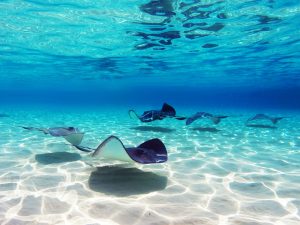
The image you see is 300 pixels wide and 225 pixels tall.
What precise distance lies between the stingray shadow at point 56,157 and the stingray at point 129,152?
2.90m

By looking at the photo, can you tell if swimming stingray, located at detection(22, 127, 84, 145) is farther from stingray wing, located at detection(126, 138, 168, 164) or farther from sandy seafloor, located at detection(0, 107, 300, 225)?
stingray wing, located at detection(126, 138, 168, 164)

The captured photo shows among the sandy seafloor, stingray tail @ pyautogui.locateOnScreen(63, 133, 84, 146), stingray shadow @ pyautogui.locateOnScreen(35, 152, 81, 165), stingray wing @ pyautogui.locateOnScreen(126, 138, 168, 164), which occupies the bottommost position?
the sandy seafloor

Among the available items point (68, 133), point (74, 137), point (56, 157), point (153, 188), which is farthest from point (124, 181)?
point (56, 157)

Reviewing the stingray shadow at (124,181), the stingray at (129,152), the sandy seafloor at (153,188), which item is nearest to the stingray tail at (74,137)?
the sandy seafloor at (153,188)

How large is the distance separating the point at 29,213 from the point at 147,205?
6.85 feet

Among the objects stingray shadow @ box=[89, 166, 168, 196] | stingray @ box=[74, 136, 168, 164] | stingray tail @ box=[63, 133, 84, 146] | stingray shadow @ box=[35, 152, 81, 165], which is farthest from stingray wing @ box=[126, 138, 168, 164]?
stingray shadow @ box=[35, 152, 81, 165]

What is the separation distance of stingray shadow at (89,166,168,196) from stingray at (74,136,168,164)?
0.68m

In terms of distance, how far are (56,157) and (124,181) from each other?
11.0ft

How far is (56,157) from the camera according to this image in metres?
8.33

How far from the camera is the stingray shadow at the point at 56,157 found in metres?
7.83

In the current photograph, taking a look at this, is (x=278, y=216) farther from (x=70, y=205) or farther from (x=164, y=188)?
(x=70, y=205)

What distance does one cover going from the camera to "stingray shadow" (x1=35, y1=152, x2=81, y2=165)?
783cm

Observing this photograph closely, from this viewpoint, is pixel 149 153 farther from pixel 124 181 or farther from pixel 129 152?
pixel 124 181

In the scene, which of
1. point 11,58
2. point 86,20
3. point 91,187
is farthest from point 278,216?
point 11,58
